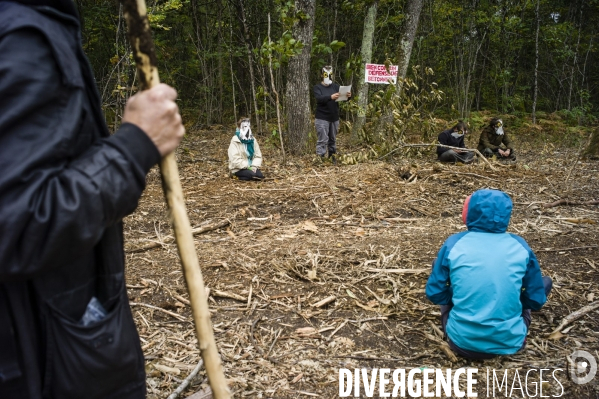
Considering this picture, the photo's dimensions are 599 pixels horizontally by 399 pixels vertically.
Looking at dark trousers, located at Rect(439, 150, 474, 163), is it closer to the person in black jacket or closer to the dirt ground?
the dirt ground

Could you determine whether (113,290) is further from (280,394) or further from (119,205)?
(280,394)

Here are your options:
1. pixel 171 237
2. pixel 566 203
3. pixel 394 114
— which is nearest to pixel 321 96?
pixel 394 114

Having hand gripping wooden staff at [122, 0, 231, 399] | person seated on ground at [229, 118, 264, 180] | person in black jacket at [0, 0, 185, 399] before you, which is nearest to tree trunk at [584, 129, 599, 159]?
person seated on ground at [229, 118, 264, 180]

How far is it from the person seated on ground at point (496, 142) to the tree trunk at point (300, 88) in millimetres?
4519

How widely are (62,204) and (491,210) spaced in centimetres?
286

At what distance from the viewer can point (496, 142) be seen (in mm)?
11070

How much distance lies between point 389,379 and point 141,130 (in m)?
2.59

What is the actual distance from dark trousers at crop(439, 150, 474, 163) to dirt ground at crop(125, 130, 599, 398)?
1.86 metres

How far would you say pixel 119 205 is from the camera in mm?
1158

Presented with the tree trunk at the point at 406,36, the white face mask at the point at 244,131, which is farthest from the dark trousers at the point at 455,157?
the white face mask at the point at 244,131

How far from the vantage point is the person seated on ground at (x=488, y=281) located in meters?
3.11

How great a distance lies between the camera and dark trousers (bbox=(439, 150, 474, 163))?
397 inches

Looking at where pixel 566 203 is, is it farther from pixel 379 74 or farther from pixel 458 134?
pixel 379 74

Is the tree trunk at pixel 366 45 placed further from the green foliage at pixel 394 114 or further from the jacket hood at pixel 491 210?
the jacket hood at pixel 491 210
